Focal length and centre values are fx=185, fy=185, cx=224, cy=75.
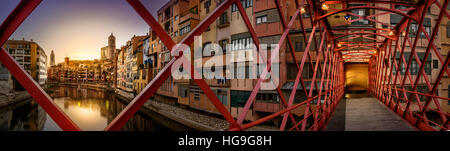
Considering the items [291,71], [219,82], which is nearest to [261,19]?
[291,71]

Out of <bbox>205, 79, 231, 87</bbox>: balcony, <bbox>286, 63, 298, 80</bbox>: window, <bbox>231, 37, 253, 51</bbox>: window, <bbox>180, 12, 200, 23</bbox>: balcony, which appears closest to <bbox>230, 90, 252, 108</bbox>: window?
<bbox>205, 79, 231, 87</bbox>: balcony

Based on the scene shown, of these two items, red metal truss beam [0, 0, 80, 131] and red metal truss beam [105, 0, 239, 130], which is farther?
red metal truss beam [105, 0, 239, 130]

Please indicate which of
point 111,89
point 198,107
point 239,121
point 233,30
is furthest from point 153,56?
point 111,89

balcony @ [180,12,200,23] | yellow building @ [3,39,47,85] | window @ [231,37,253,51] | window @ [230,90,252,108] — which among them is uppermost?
balcony @ [180,12,200,23]

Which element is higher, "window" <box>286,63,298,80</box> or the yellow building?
the yellow building

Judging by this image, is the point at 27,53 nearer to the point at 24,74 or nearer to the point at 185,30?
the point at 185,30

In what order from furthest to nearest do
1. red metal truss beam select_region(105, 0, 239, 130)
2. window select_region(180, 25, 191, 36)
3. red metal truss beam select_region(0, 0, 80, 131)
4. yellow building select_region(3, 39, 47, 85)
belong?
window select_region(180, 25, 191, 36)
yellow building select_region(3, 39, 47, 85)
red metal truss beam select_region(105, 0, 239, 130)
red metal truss beam select_region(0, 0, 80, 131)

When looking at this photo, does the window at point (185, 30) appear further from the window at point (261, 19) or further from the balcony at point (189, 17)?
the window at point (261, 19)

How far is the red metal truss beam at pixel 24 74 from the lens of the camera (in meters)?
1.06

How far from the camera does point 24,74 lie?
108 cm

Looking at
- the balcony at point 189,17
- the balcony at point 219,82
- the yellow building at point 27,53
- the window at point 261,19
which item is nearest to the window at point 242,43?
the window at point 261,19

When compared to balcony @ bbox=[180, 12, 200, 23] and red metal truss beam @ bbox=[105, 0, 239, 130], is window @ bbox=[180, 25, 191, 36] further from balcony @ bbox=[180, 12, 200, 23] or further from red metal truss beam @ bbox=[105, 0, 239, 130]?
red metal truss beam @ bbox=[105, 0, 239, 130]

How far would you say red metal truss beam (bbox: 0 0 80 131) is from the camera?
41.6 inches
